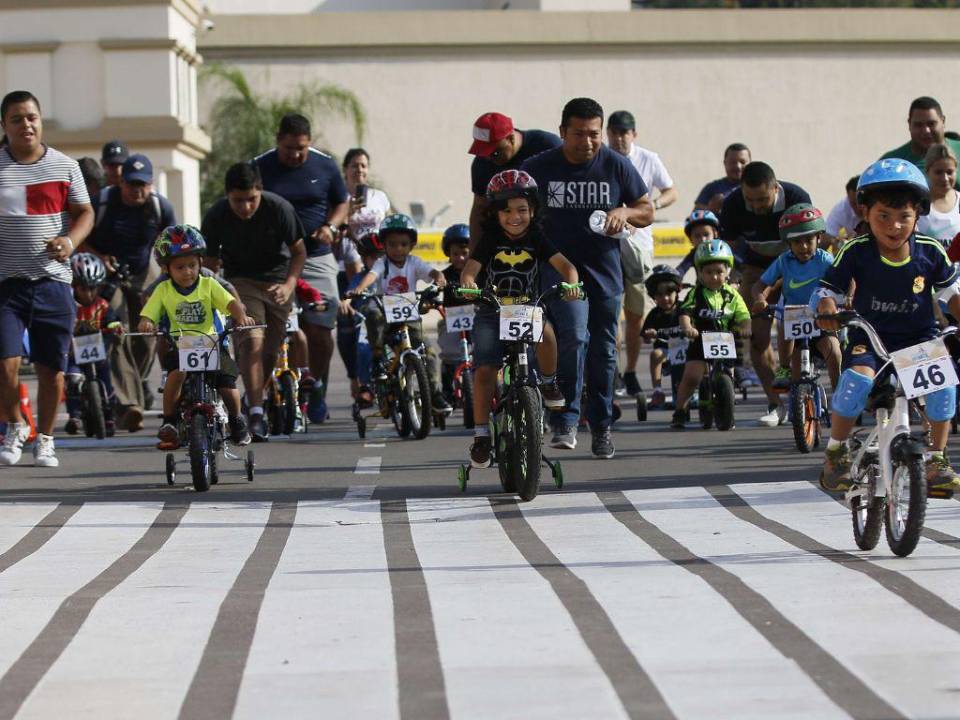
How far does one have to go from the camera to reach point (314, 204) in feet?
53.1

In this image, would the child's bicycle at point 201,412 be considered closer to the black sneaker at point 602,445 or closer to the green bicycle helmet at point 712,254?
the black sneaker at point 602,445

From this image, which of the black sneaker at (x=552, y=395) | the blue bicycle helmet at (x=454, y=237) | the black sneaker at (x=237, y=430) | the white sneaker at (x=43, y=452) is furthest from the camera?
the blue bicycle helmet at (x=454, y=237)

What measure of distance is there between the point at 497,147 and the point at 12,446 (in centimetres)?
344

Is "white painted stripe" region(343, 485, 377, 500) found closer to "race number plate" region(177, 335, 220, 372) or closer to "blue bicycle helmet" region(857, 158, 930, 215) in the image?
"race number plate" region(177, 335, 220, 372)

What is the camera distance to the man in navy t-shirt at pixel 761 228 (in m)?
15.1

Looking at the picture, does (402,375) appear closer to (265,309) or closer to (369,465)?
(265,309)

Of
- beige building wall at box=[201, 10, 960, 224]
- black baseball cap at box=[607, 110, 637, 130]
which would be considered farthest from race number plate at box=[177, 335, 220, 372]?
beige building wall at box=[201, 10, 960, 224]

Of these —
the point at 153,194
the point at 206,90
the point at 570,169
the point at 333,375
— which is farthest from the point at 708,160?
the point at 570,169

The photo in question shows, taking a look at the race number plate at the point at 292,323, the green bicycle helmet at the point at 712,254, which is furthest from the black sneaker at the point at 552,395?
the race number plate at the point at 292,323

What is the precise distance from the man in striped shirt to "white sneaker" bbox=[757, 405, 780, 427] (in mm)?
4847

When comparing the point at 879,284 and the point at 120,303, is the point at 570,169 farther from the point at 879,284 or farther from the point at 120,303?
the point at 120,303

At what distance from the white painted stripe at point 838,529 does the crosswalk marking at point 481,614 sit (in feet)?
0.09

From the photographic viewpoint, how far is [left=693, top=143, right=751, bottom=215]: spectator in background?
19203mm

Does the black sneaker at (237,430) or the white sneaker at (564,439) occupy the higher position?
the black sneaker at (237,430)
